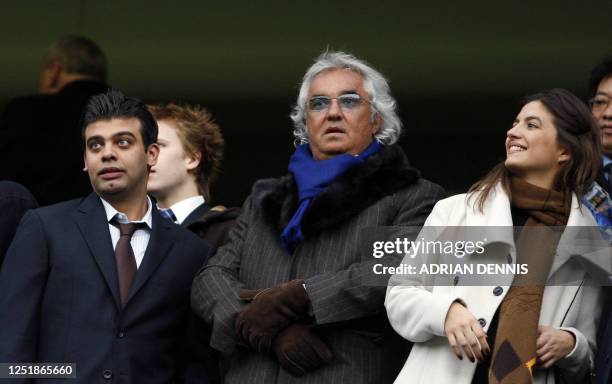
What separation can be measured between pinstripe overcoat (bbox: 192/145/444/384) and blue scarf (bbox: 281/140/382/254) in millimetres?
27

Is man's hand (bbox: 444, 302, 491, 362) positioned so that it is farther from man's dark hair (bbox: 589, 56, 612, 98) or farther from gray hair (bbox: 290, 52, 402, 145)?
man's dark hair (bbox: 589, 56, 612, 98)

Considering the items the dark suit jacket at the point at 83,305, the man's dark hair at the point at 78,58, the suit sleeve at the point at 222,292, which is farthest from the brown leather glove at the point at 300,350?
the man's dark hair at the point at 78,58

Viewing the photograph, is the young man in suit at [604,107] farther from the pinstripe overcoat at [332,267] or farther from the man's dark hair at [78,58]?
the man's dark hair at [78,58]

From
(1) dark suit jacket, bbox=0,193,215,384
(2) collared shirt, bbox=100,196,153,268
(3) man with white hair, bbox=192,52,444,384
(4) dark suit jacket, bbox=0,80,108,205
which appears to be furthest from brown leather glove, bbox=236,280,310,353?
(4) dark suit jacket, bbox=0,80,108,205

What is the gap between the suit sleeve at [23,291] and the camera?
5316 mm

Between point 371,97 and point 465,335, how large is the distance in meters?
1.28

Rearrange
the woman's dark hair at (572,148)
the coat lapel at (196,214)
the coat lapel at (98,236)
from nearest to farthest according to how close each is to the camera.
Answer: the woman's dark hair at (572,148) < the coat lapel at (98,236) < the coat lapel at (196,214)

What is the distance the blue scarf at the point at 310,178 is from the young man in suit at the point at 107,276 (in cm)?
43

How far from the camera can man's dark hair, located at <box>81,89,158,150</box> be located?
18.8 ft

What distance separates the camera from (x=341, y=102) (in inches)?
227

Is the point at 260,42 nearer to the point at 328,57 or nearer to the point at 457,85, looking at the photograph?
the point at 457,85

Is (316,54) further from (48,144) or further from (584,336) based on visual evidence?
(584,336)

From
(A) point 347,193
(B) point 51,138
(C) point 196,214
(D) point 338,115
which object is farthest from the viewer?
(B) point 51,138

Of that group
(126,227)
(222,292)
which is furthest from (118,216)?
(222,292)
